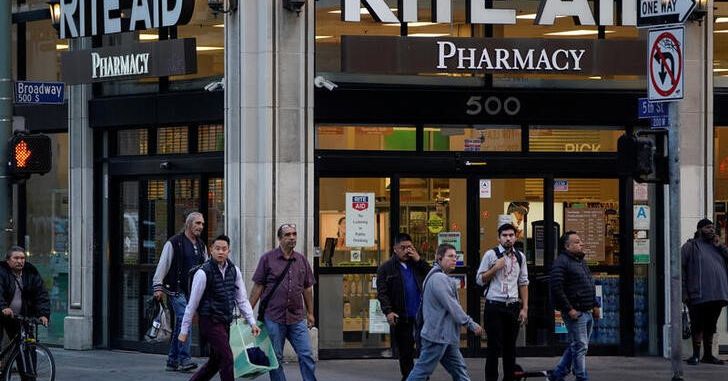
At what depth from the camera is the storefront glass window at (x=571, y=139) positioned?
1967 cm

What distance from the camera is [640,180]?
1547 centimetres

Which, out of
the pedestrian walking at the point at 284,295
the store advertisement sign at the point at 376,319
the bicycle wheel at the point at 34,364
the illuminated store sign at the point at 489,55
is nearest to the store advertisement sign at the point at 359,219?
the store advertisement sign at the point at 376,319

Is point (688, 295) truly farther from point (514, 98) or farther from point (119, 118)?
point (119, 118)

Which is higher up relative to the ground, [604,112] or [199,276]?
[604,112]

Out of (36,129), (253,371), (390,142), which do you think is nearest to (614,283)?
(390,142)

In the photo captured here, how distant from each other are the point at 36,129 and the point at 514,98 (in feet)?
24.1

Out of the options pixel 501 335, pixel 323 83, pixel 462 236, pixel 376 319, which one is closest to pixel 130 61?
pixel 323 83

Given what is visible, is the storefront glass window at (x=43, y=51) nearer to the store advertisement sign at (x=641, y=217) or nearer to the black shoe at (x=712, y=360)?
the store advertisement sign at (x=641, y=217)

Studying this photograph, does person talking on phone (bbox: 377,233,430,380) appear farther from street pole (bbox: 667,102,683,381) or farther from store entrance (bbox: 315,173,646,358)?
store entrance (bbox: 315,173,646,358)

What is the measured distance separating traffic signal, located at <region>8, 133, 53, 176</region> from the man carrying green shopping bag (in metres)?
2.59

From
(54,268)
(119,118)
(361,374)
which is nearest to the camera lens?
(361,374)

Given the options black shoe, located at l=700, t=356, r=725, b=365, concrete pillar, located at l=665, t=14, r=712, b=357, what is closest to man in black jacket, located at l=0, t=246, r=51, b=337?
concrete pillar, located at l=665, t=14, r=712, b=357

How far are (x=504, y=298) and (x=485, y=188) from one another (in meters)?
3.54

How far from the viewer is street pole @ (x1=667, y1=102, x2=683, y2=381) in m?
15.2
